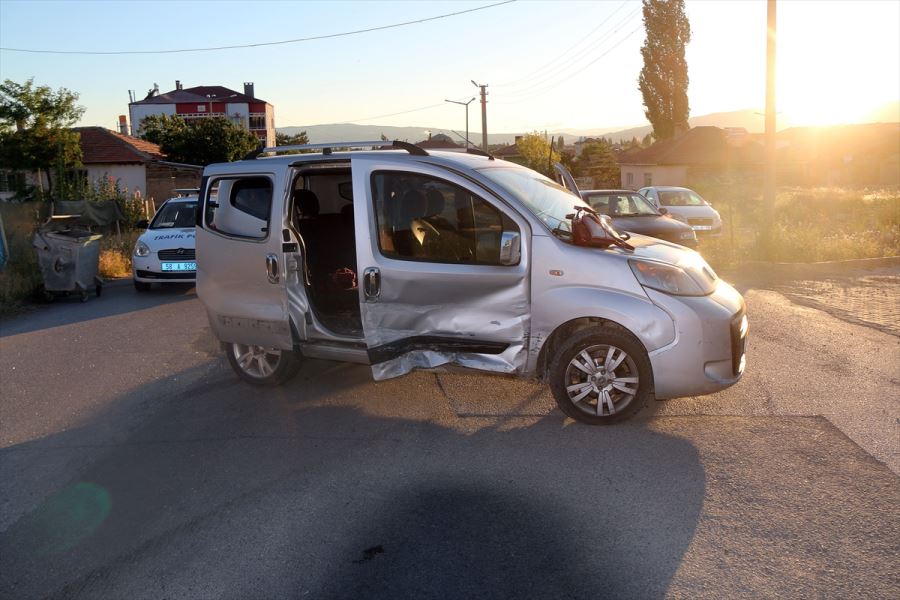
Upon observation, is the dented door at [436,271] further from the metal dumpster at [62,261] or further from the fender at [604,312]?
the metal dumpster at [62,261]

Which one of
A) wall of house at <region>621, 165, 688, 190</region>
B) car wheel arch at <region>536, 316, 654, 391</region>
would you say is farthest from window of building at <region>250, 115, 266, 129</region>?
car wheel arch at <region>536, 316, 654, 391</region>

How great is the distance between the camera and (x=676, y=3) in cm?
6112

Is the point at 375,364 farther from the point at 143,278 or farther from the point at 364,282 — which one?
the point at 143,278

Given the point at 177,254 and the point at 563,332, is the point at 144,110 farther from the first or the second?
the point at 563,332

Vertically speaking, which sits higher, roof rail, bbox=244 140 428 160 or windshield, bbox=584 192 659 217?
roof rail, bbox=244 140 428 160

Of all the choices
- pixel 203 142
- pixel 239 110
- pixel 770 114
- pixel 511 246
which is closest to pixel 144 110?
pixel 239 110

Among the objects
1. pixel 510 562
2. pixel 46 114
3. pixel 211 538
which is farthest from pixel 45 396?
pixel 46 114

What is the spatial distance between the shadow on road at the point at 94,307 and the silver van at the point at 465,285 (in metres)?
5.63

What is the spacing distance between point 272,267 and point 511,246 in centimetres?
202

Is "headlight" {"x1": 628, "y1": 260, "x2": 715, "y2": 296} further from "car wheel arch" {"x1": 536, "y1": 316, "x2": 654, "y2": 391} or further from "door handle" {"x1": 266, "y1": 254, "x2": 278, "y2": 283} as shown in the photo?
"door handle" {"x1": 266, "y1": 254, "x2": 278, "y2": 283}

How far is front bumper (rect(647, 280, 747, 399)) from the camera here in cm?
539

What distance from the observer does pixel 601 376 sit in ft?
18.5

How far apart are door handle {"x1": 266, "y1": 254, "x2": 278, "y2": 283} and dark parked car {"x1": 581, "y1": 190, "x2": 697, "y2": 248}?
9110 mm

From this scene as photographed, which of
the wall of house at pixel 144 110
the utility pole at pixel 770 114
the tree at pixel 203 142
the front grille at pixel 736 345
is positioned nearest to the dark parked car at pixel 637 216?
the utility pole at pixel 770 114
